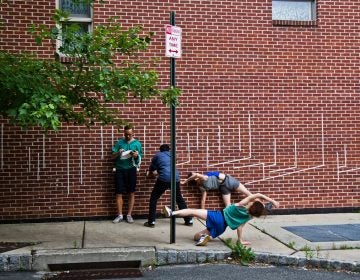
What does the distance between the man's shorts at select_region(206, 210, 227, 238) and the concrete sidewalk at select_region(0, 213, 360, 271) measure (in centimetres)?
20

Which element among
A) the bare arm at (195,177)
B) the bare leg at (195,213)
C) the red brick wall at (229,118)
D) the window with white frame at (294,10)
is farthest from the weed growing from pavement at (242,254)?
the window with white frame at (294,10)

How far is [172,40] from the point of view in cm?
716

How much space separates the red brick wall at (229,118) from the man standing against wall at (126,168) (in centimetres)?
40

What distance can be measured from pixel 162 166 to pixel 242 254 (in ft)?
8.21

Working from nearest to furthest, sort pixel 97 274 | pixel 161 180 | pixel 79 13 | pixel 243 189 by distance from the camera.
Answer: pixel 97 274 < pixel 161 180 < pixel 243 189 < pixel 79 13

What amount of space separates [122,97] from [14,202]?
3635 millimetres

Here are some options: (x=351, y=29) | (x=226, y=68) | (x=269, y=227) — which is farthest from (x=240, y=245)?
(x=351, y=29)

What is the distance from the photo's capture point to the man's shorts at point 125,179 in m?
9.10

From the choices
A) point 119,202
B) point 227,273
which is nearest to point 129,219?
point 119,202

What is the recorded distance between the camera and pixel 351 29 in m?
10.4

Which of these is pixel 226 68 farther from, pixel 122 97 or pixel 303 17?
pixel 122 97

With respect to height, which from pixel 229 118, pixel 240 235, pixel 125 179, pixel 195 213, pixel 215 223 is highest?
pixel 229 118

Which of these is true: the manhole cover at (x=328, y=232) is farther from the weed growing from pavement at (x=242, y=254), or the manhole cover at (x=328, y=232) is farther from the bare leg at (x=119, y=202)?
the bare leg at (x=119, y=202)

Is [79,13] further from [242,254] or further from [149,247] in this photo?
[242,254]
